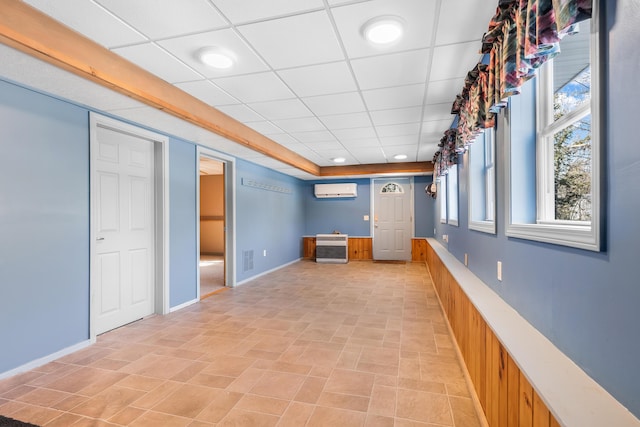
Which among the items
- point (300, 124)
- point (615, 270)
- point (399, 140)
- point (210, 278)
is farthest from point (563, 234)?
point (210, 278)

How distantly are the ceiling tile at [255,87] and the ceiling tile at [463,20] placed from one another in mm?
1410

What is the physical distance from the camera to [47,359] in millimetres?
2631

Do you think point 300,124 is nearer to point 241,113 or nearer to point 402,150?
point 241,113

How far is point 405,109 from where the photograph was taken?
12.1ft

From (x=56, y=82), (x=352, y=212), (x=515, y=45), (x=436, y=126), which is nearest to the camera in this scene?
(x=515, y=45)

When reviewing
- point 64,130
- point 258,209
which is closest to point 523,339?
point 64,130

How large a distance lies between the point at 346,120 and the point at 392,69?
57.4 inches

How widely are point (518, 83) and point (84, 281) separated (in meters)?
3.75

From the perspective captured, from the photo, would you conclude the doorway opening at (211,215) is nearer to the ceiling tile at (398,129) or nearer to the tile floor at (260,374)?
the tile floor at (260,374)

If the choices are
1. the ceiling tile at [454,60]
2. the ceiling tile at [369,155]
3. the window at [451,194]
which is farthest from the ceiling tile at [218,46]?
the ceiling tile at [369,155]

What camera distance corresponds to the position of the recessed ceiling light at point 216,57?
91.7 inches

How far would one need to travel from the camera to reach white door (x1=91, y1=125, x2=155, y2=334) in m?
3.25

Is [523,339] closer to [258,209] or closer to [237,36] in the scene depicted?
[237,36]

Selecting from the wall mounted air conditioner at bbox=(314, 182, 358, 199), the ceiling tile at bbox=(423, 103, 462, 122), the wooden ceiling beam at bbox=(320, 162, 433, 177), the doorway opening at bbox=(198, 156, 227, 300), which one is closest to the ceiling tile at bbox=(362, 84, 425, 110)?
the ceiling tile at bbox=(423, 103, 462, 122)
